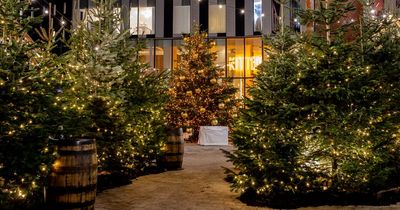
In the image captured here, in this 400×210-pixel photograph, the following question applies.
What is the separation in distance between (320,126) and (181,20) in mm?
27387

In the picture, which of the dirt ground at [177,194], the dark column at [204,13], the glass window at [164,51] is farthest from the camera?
the glass window at [164,51]

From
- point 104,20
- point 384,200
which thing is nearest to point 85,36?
point 104,20

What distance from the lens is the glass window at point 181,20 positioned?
33.8 m

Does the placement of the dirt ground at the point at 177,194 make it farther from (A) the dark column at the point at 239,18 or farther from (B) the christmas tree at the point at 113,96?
(A) the dark column at the point at 239,18

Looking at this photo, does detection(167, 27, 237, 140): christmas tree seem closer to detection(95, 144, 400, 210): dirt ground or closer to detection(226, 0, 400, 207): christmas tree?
detection(95, 144, 400, 210): dirt ground

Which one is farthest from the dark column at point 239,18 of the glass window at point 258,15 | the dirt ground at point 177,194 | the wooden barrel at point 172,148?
the dirt ground at point 177,194

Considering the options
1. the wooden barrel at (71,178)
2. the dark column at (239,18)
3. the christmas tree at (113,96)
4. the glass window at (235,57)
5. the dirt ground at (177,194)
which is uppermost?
the dark column at (239,18)

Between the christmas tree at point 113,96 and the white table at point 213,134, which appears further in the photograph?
the white table at point 213,134

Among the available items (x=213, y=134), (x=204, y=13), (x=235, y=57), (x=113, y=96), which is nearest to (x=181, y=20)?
(x=204, y=13)

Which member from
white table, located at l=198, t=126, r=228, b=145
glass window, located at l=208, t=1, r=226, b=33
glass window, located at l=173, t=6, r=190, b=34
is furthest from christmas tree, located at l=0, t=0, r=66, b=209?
glass window, located at l=173, t=6, r=190, b=34

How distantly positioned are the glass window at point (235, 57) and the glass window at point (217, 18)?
138 centimetres

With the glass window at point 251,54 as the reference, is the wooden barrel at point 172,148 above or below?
below

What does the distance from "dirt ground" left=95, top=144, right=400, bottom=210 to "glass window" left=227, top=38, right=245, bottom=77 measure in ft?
73.8

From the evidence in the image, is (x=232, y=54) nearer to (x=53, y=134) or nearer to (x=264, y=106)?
(x=264, y=106)
